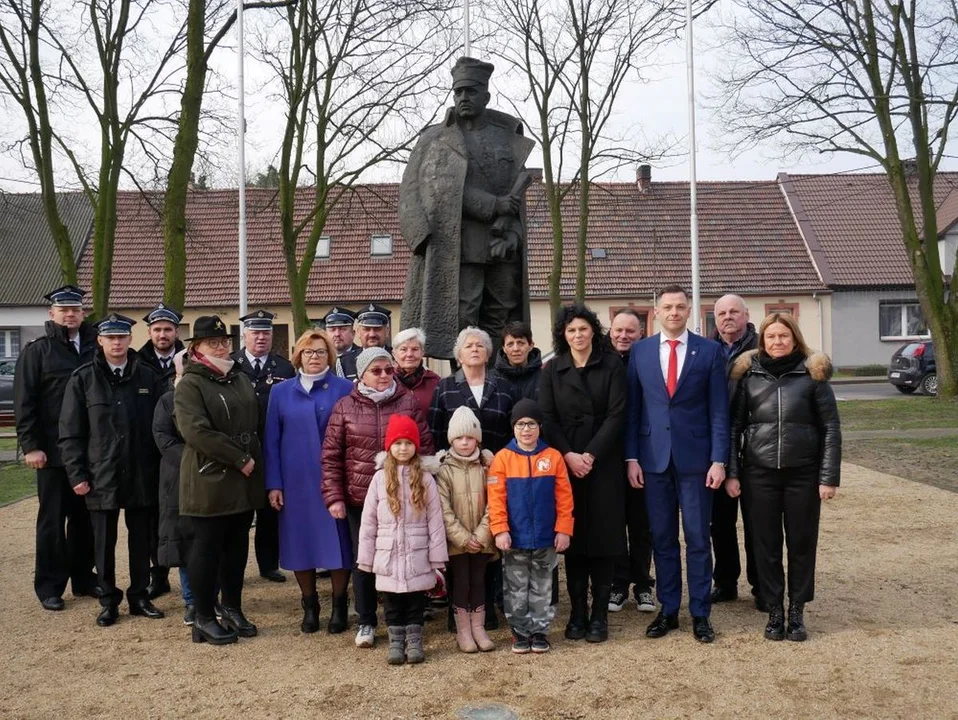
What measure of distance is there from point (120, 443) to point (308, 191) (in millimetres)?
25344

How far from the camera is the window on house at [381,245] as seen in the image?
29.4 metres

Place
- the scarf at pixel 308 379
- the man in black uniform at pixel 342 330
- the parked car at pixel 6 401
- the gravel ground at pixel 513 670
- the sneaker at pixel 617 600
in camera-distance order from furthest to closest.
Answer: the parked car at pixel 6 401 < the man in black uniform at pixel 342 330 < the sneaker at pixel 617 600 < the scarf at pixel 308 379 < the gravel ground at pixel 513 670

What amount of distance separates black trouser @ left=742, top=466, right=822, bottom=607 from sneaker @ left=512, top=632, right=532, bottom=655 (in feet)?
4.55

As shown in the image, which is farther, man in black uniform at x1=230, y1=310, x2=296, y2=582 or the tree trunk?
the tree trunk

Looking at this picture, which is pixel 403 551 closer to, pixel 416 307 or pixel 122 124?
pixel 416 307

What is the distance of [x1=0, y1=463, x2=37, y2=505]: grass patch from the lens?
445 inches

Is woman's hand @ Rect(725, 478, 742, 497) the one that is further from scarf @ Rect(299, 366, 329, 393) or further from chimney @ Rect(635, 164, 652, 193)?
chimney @ Rect(635, 164, 652, 193)

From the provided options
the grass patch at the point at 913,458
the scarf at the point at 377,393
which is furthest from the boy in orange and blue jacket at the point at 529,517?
the grass patch at the point at 913,458

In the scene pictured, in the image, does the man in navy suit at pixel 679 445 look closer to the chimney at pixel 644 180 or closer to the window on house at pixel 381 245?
the window on house at pixel 381 245

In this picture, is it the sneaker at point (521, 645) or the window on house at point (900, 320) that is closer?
the sneaker at point (521, 645)

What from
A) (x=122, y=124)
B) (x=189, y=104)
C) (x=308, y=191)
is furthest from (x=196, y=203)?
(x=189, y=104)

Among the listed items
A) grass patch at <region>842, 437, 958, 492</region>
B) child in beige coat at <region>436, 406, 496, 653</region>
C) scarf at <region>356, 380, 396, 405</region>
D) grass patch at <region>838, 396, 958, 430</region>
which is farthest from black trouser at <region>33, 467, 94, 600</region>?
grass patch at <region>838, 396, 958, 430</region>

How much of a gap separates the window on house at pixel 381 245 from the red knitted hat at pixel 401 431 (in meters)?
24.7

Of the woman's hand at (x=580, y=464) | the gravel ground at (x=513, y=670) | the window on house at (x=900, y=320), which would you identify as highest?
the window on house at (x=900, y=320)
